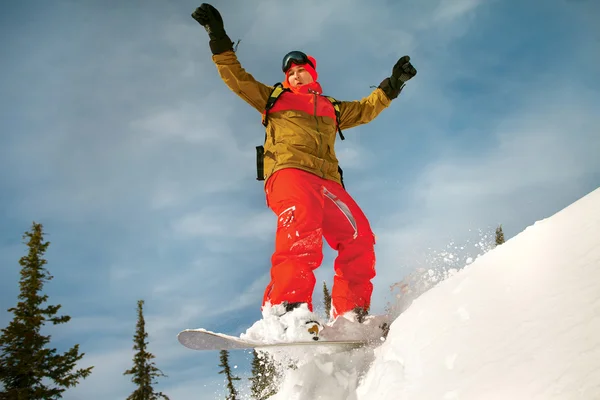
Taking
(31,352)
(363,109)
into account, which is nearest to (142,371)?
(31,352)

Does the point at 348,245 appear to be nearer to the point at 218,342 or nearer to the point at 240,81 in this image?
the point at 218,342

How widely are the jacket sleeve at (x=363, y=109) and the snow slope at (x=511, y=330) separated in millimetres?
3154

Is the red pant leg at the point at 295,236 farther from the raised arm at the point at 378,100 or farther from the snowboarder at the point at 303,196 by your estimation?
the raised arm at the point at 378,100

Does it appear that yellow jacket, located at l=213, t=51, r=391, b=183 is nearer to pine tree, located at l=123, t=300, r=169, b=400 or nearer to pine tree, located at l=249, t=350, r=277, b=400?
pine tree, located at l=249, t=350, r=277, b=400

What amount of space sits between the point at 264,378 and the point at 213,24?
11.5 ft

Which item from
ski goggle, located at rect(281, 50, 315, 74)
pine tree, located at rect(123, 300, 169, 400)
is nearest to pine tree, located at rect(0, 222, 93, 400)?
pine tree, located at rect(123, 300, 169, 400)

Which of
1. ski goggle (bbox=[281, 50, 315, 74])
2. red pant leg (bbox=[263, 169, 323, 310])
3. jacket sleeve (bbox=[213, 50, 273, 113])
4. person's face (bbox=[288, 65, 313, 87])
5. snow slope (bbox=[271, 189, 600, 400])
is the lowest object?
snow slope (bbox=[271, 189, 600, 400])

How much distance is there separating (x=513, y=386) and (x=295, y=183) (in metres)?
2.74

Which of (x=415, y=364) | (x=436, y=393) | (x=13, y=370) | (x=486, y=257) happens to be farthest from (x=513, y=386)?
(x=13, y=370)

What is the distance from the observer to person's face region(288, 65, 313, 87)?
503 cm

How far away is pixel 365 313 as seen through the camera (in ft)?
12.3

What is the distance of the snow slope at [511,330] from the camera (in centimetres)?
130

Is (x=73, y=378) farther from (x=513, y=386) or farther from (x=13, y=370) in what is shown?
(x=513, y=386)

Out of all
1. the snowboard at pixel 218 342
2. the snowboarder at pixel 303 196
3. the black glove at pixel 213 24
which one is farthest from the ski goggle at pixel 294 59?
the snowboard at pixel 218 342
